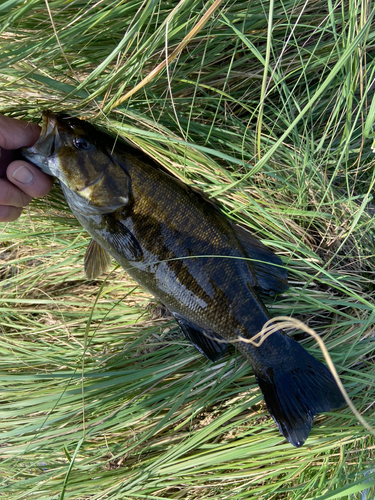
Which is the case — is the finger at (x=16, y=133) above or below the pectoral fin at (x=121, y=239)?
above

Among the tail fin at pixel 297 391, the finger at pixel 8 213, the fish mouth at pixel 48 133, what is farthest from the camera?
the finger at pixel 8 213

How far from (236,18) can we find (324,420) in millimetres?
2446

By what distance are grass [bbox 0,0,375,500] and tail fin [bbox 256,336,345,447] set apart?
17cm

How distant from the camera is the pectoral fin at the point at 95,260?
2.17 m

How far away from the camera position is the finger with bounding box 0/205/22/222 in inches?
82.6

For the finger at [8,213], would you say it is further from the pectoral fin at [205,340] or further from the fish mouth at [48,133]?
the pectoral fin at [205,340]

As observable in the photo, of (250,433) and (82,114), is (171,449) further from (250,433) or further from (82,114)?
(82,114)

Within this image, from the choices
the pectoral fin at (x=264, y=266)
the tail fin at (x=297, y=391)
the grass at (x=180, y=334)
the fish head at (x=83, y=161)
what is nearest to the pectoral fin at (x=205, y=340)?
the grass at (x=180, y=334)

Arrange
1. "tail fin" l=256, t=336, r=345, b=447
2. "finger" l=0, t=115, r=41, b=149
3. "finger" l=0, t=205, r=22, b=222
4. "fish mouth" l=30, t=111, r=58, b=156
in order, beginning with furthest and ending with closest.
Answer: "finger" l=0, t=205, r=22, b=222
"tail fin" l=256, t=336, r=345, b=447
"finger" l=0, t=115, r=41, b=149
"fish mouth" l=30, t=111, r=58, b=156

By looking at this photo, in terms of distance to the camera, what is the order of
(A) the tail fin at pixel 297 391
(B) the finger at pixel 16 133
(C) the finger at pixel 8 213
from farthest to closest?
1. (C) the finger at pixel 8 213
2. (A) the tail fin at pixel 297 391
3. (B) the finger at pixel 16 133

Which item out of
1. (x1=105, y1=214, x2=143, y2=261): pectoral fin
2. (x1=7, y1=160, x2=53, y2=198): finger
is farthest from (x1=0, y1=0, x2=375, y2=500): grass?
(x1=105, y1=214, x2=143, y2=261): pectoral fin

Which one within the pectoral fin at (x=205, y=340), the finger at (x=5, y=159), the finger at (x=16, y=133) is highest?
the finger at (x=16, y=133)

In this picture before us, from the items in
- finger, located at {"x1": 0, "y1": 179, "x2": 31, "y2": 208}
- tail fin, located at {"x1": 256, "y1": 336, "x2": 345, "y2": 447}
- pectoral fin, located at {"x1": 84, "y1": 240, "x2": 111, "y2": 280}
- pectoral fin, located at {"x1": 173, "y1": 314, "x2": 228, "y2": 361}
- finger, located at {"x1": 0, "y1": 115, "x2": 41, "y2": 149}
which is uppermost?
finger, located at {"x1": 0, "y1": 115, "x2": 41, "y2": 149}

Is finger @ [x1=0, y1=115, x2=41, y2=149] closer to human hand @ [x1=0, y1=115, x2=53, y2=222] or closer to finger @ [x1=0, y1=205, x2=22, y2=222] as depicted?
human hand @ [x1=0, y1=115, x2=53, y2=222]
